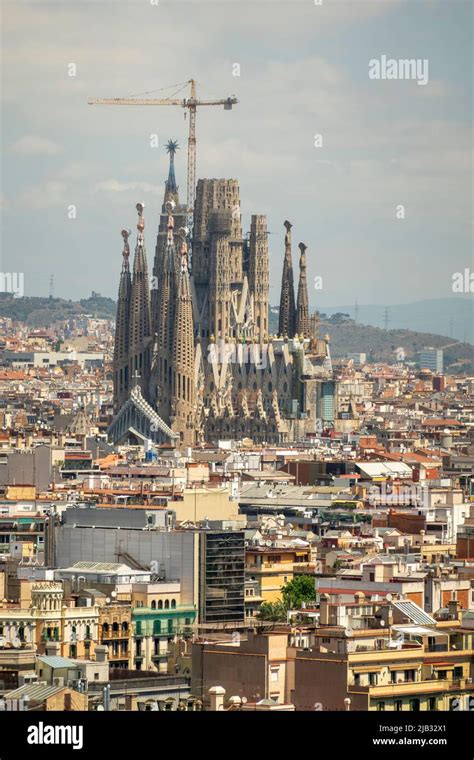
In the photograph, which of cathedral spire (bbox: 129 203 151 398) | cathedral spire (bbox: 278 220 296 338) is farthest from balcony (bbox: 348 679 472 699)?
cathedral spire (bbox: 278 220 296 338)

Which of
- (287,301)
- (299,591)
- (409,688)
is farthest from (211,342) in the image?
(409,688)

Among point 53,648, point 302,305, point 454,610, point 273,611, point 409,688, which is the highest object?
point 302,305

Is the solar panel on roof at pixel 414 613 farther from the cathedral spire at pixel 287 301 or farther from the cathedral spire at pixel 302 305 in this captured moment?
the cathedral spire at pixel 302 305

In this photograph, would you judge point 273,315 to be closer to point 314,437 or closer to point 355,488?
point 314,437

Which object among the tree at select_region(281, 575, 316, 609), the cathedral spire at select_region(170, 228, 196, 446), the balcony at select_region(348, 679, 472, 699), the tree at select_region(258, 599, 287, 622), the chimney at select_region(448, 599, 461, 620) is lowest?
the tree at select_region(258, 599, 287, 622)

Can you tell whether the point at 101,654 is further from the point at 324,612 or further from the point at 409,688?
the point at 409,688

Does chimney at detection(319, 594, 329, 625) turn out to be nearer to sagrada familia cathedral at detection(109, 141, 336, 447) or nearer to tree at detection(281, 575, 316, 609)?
tree at detection(281, 575, 316, 609)
